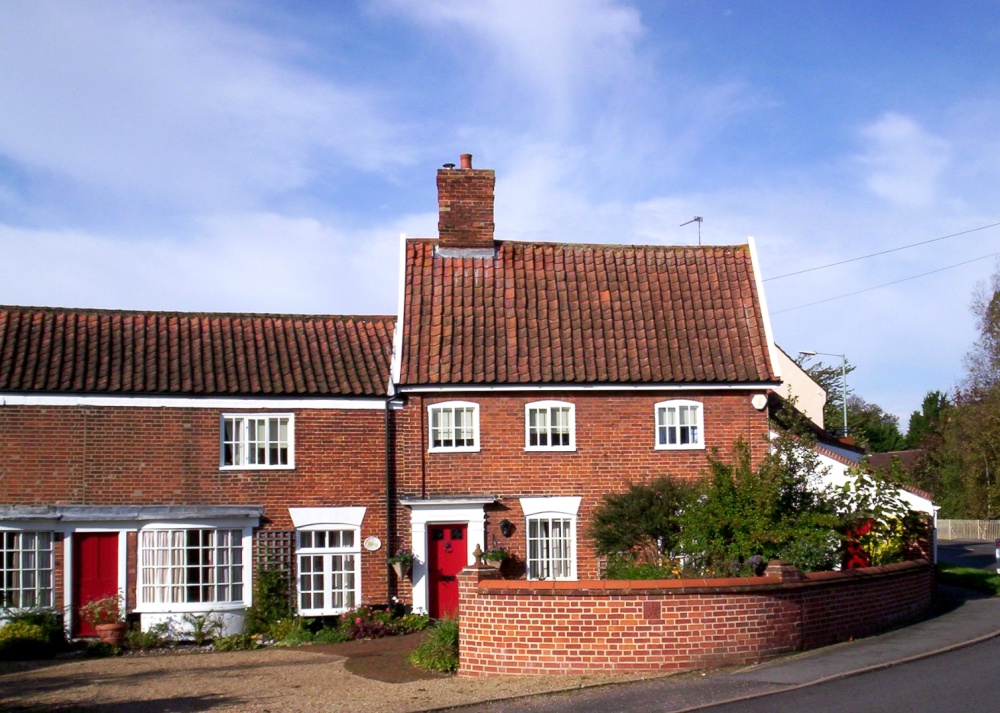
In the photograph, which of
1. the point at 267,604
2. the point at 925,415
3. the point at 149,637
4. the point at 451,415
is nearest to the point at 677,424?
the point at 451,415

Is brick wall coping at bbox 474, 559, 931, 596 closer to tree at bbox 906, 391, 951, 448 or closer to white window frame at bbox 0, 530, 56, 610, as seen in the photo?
white window frame at bbox 0, 530, 56, 610

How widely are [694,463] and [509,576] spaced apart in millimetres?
4529

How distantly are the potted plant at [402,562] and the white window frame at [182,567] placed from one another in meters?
2.86

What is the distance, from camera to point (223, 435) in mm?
21781

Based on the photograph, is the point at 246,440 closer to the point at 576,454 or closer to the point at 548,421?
the point at 548,421

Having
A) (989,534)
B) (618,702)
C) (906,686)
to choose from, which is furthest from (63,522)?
(989,534)

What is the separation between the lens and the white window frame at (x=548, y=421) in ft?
73.3

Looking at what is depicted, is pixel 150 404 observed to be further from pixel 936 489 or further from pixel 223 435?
pixel 936 489

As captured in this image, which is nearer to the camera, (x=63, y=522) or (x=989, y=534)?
(x=63, y=522)

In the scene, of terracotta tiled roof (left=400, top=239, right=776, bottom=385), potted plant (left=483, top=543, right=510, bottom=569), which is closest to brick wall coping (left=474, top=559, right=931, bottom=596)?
potted plant (left=483, top=543, right=510, bottom=569)

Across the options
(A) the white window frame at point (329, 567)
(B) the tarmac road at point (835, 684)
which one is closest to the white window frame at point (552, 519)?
(A) the white window frame at point (329, 567)

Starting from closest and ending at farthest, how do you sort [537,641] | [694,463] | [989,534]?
[537,641] < [694,463] < [989,534]

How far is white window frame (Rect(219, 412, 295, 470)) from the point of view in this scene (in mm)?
21750

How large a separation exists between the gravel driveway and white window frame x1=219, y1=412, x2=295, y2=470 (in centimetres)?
406
